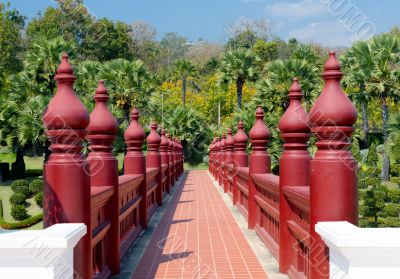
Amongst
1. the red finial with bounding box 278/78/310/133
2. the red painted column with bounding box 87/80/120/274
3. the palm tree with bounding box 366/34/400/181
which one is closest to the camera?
the red finial with bounding box 278/78/310/133

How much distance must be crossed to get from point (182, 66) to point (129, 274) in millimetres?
62063

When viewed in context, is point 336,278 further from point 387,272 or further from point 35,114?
point 35,114

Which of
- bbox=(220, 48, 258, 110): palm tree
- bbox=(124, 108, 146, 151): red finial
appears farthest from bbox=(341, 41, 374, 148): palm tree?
bbox=(124, 108, 146, 151): red finial

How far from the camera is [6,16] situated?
6475cm

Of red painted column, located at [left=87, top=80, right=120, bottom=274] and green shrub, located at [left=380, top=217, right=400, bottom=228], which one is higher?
red painted column, located at [left=87, top=80, right=120, bottom=274]

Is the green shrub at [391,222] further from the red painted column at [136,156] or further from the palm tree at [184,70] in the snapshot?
the palm tree at [184,70]

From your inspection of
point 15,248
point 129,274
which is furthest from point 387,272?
point 129,274

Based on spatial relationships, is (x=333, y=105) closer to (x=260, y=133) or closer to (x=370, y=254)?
(x=370, y=254)

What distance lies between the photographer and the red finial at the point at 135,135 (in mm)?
9398

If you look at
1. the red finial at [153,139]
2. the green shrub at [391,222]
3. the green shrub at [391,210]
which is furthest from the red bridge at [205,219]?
the green shrub at [391,210]

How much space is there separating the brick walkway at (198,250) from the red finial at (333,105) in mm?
2651

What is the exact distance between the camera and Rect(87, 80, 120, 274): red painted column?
5.74 m

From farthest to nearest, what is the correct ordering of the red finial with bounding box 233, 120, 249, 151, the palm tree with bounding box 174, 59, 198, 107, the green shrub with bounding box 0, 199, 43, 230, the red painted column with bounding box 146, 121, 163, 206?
1. the palm tree with bounding box 174, 59, 198, 107
2. the green shrub with bounding box 0, 199, 43, 230
3. the red painted column with bounding box 146, 121, 163, 206
4. the red finial with bounding box 233, 120, 249, 151

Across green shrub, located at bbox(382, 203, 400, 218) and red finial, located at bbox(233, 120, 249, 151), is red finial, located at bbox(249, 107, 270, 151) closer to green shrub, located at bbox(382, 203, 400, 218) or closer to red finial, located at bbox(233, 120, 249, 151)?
red finial, located at bbox(233, 120, 249, 151)
